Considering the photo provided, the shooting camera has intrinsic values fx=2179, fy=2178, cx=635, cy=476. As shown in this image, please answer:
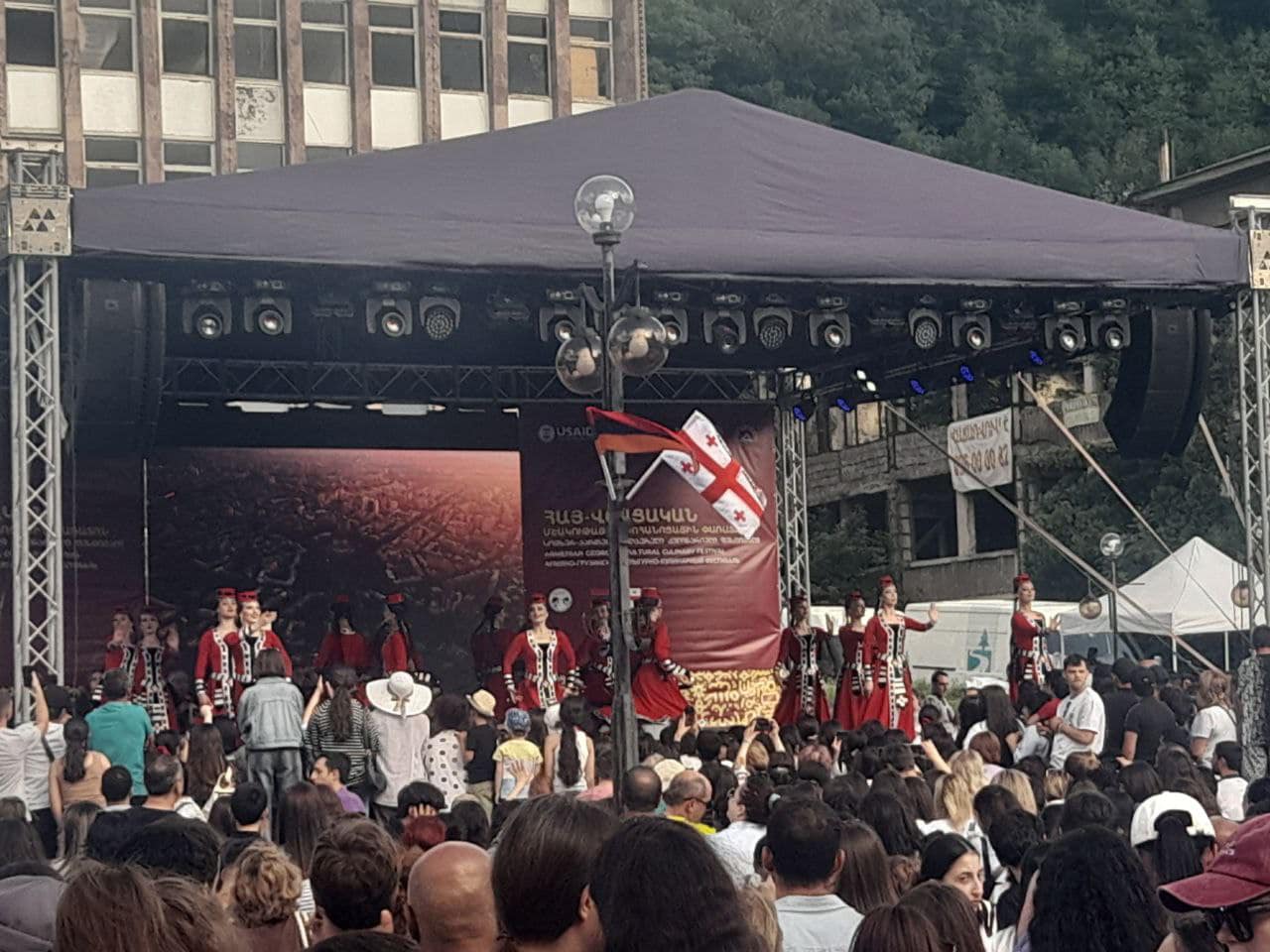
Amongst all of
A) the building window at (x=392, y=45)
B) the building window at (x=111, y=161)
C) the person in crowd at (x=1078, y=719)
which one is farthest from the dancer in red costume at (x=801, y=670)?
the building window at (x=392, y=45)

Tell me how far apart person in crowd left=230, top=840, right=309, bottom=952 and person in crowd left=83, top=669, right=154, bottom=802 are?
24.2 ft

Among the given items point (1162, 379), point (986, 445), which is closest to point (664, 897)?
point (1162, 379)

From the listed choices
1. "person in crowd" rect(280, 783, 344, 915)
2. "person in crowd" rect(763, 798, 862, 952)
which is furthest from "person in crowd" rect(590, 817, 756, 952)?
"person in crowd" rect(280, 783, 344, 915)

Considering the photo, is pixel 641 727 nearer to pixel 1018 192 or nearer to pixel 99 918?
pixel 1018 192

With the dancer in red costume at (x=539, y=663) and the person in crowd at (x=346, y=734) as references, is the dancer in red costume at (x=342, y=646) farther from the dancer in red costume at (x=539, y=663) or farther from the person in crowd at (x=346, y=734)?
the person in crowd at (x=346, y=734)

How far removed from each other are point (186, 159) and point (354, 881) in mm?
36718

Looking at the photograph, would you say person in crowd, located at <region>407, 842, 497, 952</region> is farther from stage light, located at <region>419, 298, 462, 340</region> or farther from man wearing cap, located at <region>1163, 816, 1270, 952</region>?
stage light, located at <region>419, 298, 462, 340</region>

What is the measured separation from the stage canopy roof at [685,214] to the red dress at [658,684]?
14.2 feet

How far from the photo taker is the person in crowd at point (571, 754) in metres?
13.6

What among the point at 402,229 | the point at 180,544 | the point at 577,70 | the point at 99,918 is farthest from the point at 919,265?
the point at 577,70

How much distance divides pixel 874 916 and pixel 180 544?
1762cm

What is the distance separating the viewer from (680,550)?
22031mm

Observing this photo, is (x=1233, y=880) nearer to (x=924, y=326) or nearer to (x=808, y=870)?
(x=808, y=870)

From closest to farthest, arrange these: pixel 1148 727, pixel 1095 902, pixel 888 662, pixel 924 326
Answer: pixel 1095 902, pixel 1148 727, pixel 924 326, pixel 888 662
